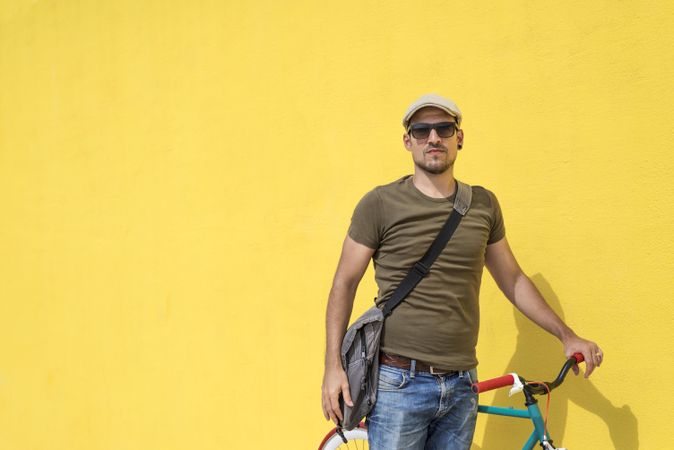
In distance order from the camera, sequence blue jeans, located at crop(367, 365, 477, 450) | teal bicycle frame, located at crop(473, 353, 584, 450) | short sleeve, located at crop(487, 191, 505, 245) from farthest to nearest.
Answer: short sleeve, located at crop(487, 191, 505, 245)
teal bicycle frame, located at crop(473, 353, 584, 450)
blue jeans, located at crop(367, 365, 477, 450)

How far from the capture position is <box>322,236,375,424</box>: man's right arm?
8.49 ft

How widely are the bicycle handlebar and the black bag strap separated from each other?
40 centimetres

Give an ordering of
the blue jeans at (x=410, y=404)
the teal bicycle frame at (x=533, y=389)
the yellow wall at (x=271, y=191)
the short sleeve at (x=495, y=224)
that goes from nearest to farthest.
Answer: the blue jeans at (x=410, y=404)
the teal bicycle frame at (x=533, y=389)
the short sleeve at (x=495, y=224)
the yellow wall at (x=271, y=191)

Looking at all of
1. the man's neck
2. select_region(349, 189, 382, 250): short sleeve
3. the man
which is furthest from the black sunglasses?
select_region(349, 189, 382, 250): short sleeve

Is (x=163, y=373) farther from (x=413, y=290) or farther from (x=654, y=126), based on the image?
(x=654, y=126)

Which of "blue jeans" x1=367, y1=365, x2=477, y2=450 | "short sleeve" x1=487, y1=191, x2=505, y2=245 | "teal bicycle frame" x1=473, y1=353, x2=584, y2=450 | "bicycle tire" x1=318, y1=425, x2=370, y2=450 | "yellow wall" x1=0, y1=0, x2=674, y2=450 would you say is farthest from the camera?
"bicycle tire" x1=318, y1=425, x2=370, y2=450

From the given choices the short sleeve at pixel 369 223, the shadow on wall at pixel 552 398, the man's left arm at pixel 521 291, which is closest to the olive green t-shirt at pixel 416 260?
the short sleeve at pixel 369 223

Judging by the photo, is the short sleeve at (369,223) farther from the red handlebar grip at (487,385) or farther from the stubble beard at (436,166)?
the red handlebar grip at (487,385)

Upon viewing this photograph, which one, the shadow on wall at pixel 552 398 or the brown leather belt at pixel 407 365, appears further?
the shadow on wall at pixel 552 398

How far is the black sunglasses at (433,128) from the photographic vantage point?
2.58 m

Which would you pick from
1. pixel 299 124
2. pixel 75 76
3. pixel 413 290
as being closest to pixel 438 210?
pixel 413 290

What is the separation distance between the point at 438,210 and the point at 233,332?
76.1 inches

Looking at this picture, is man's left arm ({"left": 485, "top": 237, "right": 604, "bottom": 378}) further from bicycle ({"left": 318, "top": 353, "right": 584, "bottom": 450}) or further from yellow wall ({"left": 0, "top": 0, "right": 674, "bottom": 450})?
yellow wall ({"left": 0, "top": 0, "right": 674, "bottom": 450})

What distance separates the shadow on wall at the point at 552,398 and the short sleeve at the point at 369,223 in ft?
2.97
